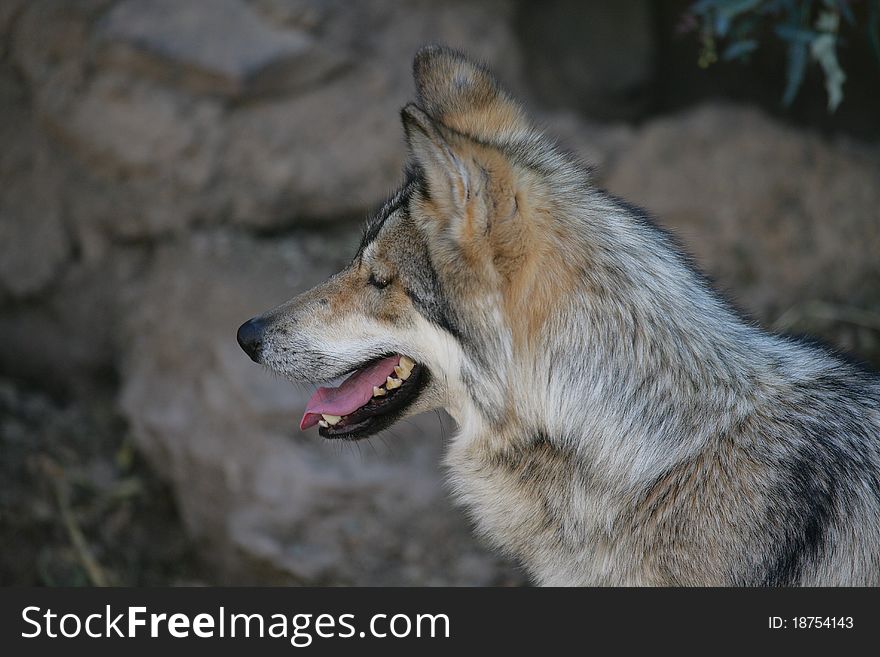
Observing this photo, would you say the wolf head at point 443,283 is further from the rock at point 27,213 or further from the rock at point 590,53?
the rock at point 27,213

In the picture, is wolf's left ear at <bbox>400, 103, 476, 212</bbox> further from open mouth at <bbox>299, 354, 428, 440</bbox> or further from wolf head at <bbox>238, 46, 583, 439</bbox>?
open mouth at <bbox>299, 354, 428, 440</bbox>

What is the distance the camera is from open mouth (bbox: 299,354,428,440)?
324 cm

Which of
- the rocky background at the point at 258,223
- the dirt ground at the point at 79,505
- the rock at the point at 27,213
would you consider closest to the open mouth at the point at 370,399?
the rocky background at the point at 258,223

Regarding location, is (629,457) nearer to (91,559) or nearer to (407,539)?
(407,539)

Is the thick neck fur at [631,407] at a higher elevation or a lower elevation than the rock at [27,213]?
higher

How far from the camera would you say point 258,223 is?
5.69 m

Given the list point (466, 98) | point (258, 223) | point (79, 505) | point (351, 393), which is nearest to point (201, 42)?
point (258, 223)

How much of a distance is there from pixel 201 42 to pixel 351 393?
2.85m

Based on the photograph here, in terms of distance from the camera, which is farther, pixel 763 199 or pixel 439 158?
pixel 763 199

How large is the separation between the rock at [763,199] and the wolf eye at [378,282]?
115 inches

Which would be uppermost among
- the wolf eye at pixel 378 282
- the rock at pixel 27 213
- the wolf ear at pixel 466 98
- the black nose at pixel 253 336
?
the wolf ear at pixel 466 98

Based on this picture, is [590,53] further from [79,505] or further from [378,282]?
[79,505]

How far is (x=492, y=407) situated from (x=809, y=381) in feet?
3.37

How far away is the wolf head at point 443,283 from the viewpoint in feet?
9.30
